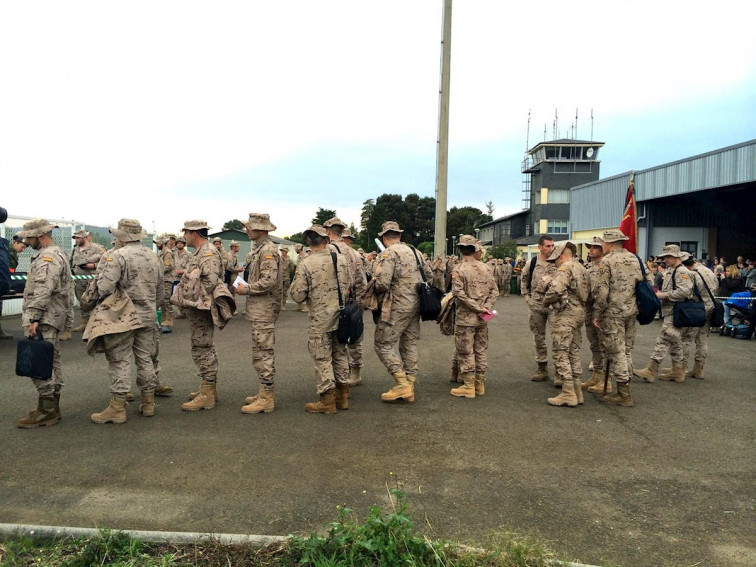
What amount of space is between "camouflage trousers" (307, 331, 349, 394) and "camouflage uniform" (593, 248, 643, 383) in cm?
323

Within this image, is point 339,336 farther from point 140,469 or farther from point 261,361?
point 140,469

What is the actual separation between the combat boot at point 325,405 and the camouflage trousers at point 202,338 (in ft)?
4.11

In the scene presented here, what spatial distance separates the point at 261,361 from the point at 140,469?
188 centimetres

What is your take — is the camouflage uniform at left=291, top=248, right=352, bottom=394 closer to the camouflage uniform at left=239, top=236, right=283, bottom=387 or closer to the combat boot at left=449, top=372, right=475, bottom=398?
the camouflage uniform at left=239, top=236, right=283, bottom=387

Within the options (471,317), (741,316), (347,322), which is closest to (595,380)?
(471,317)

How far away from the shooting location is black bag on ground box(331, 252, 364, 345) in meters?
6.06

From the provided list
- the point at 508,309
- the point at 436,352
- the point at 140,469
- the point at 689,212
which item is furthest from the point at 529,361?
the point at 689,212

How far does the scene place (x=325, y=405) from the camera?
611cm

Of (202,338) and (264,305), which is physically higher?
(264,305)

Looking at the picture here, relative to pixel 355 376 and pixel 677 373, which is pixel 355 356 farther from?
pixel 677 373

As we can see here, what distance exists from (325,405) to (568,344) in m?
2.97

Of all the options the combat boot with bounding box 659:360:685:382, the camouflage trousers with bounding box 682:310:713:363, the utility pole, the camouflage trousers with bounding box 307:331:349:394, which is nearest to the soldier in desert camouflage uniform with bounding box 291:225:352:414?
the camouflage trousers with bounding box 307:331:349:394

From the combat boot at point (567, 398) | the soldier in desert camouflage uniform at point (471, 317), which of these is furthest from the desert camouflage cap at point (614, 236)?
the combat boot at point (567, 398)

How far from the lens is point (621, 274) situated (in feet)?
22.4
